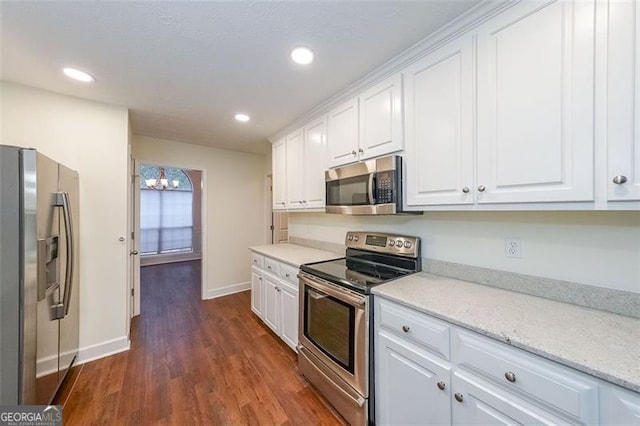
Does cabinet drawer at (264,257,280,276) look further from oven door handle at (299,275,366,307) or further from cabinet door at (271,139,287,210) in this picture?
cabinet door at (271,139,287,210)

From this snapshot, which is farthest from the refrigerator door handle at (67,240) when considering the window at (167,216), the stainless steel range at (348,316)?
the window at (167,216)

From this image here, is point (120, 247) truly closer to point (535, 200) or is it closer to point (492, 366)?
point (492, 366)

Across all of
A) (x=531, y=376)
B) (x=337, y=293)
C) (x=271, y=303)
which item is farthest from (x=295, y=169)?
(x=531, y=376)

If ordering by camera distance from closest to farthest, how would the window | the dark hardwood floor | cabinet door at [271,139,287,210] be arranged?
the dark hardwood floor < cabinet door at [271,139,287,210] < the window

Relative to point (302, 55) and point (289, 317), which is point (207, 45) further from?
point (289, 317)

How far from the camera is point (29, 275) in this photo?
133 centimetres

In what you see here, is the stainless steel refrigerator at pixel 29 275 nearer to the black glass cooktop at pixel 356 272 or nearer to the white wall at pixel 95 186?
the white wall at pixel 95 186

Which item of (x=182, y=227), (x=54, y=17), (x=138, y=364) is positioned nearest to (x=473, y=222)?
(x=54, y=17)

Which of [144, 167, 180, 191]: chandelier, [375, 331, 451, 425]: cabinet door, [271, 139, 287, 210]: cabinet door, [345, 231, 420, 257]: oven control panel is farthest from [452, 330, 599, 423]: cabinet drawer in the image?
[144, 167, 180, 191]: chandelier

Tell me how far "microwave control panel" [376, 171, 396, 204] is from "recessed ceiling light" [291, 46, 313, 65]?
3.05 feet

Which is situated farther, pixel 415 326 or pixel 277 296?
pixel 277 296

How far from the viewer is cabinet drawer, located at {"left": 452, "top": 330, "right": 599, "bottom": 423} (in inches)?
30.8

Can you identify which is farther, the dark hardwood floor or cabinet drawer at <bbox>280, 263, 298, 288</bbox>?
cabinet drawer at <bbox>280, 263, 298, 288</bbox>

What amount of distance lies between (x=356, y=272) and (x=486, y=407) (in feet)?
3.33
